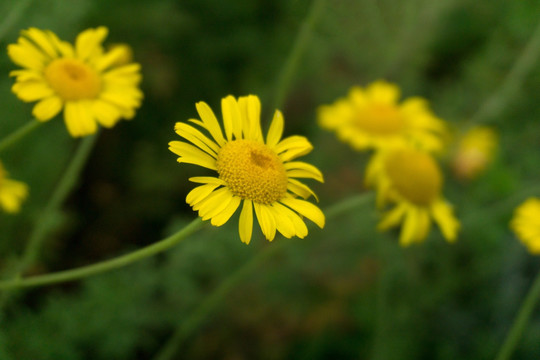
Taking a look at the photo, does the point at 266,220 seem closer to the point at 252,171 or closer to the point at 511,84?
the point at 252,171

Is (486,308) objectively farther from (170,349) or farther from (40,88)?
(40,88)

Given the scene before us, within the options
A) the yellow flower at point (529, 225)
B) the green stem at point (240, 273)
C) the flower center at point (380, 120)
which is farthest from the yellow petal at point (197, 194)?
the yellow flower at point (529, 225)

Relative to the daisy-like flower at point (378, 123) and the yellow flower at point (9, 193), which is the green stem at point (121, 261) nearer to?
the yellow flower at point (9, 193)

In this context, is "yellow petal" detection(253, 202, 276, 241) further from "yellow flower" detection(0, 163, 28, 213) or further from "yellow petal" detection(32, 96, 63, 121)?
"yellow flower" detection(0, 163, 28, 213)

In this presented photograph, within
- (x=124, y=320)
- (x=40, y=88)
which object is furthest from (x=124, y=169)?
(x=40, y=88)

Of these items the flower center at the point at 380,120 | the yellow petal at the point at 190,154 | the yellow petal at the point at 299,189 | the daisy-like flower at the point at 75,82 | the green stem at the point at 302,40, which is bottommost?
the yellow petal at the point at 299,189

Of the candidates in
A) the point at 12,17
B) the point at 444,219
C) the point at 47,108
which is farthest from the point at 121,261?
the point at 444,219
